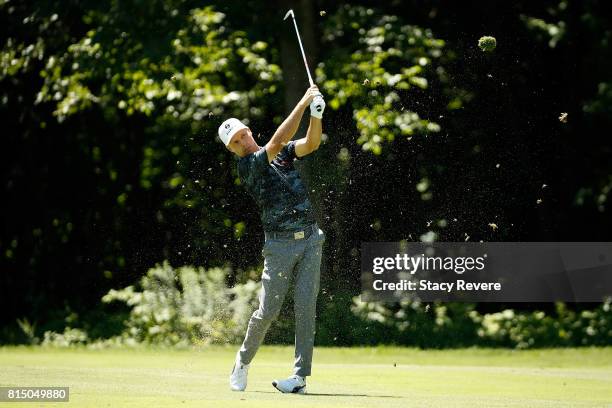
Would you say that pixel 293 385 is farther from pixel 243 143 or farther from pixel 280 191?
pixel 243 143

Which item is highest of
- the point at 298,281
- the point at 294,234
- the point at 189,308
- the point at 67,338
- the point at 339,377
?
the point at 294,234

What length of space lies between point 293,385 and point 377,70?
5.80 metres

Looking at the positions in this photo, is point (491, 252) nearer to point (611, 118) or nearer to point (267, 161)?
point (611, 118)

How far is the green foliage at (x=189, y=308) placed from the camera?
1155 centimetres

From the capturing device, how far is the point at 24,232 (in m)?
13.7

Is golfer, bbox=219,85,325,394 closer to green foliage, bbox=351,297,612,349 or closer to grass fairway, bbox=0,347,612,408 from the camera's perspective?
grass fairway, bbox=0,347,612,408

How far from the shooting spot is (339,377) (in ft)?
25.2

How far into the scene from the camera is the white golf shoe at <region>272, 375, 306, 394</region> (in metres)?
6.41

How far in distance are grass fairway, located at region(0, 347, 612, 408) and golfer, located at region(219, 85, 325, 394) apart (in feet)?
0.98

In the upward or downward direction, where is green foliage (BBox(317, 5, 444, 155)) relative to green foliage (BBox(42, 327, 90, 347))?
upward

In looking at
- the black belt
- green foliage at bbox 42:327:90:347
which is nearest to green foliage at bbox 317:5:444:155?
green foliage at bbox 42:327:90:347

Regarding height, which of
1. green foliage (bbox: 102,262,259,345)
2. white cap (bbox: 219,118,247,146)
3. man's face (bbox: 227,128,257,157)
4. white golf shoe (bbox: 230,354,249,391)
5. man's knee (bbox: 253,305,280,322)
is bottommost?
green foliage (bbox: 102,262,259,345)

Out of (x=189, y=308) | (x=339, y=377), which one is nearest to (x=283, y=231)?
(x=339, y=377)

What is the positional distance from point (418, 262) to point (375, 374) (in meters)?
4.00
